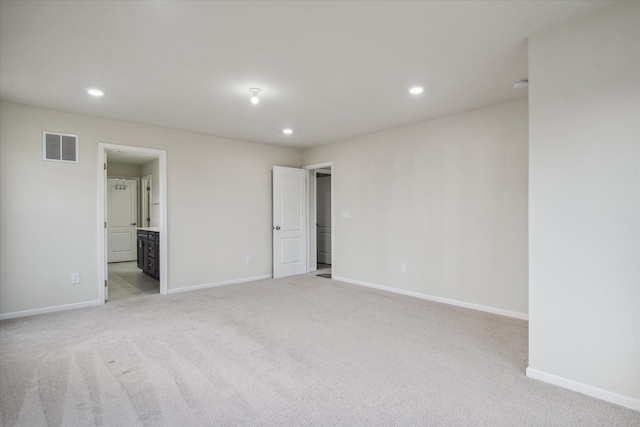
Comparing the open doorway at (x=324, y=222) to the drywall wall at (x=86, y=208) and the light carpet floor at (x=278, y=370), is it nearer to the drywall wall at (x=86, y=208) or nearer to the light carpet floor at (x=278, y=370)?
the drywall wall at (x=86, y=208)

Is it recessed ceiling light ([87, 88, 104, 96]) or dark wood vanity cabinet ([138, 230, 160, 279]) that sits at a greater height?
recessed ceiling light ([87, 88, 104, 96])

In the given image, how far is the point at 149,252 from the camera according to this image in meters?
6.18

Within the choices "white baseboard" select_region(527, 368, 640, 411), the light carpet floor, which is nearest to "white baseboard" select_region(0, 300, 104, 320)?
the light carpet floor

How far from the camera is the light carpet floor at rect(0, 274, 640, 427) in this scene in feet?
6.36

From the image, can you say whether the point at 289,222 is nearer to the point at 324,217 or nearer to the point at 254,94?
the point at 324,217

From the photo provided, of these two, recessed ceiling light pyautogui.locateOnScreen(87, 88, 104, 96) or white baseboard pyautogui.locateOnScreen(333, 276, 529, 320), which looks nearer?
recessed ceiling light pyautogui.locateOnScreen(87, 88, 104, 96)

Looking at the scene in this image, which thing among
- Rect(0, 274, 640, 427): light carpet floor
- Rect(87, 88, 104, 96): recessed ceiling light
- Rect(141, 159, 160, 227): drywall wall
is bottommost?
Rect(0, 274, 640, 427): light carpet floor

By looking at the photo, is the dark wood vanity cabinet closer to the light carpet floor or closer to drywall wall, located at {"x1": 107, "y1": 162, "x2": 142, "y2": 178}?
the light carpet floor

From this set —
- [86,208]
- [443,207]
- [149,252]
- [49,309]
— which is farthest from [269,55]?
[149,252]

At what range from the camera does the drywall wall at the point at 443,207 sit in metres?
3.78

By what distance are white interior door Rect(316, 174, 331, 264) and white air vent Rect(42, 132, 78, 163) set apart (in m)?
4.99

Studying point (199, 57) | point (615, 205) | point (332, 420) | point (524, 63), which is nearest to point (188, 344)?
point (332, 420)

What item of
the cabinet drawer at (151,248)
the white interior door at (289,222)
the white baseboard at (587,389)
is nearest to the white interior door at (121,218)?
the cabinet drawer at (151,248)

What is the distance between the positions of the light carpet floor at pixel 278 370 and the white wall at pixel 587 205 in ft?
0.86
